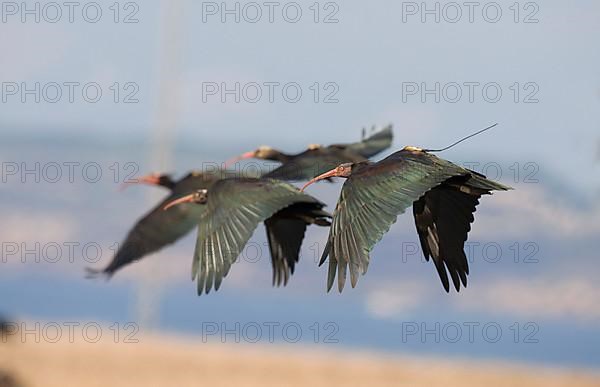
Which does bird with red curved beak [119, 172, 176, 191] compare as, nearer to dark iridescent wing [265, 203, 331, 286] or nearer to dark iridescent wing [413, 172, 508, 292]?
dark iridescent wing [265, 203, 331, 286]

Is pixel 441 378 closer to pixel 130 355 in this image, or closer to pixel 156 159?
pixel 130 355

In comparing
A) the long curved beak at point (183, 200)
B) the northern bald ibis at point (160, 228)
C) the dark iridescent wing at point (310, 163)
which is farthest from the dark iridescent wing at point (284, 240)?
the northern bald ibis at point (160, 228)

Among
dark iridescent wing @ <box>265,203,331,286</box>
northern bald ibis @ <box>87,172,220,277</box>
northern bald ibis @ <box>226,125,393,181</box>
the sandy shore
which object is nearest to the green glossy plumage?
northern bald ibis @ <box>226,125,393,181</box>

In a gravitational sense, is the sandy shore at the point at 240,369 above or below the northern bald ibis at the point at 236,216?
below

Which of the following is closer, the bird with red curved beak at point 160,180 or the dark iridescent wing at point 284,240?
the dark iridescent wing at point 284,240

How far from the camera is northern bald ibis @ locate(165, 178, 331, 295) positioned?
1590cm

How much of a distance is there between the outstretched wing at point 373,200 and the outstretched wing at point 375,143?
3.80 metres

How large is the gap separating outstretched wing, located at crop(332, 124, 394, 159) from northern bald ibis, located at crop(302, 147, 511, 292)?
3059mm

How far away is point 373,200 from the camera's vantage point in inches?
575

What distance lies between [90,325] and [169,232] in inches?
694

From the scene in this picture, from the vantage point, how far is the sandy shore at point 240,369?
2758 centimetres

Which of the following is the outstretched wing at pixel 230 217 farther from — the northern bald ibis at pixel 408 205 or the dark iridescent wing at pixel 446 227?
the dark iridescent wing at pixel 446 227

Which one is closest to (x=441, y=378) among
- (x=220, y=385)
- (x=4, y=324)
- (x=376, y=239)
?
(x=220, y=385)

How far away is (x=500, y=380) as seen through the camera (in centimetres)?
2866
